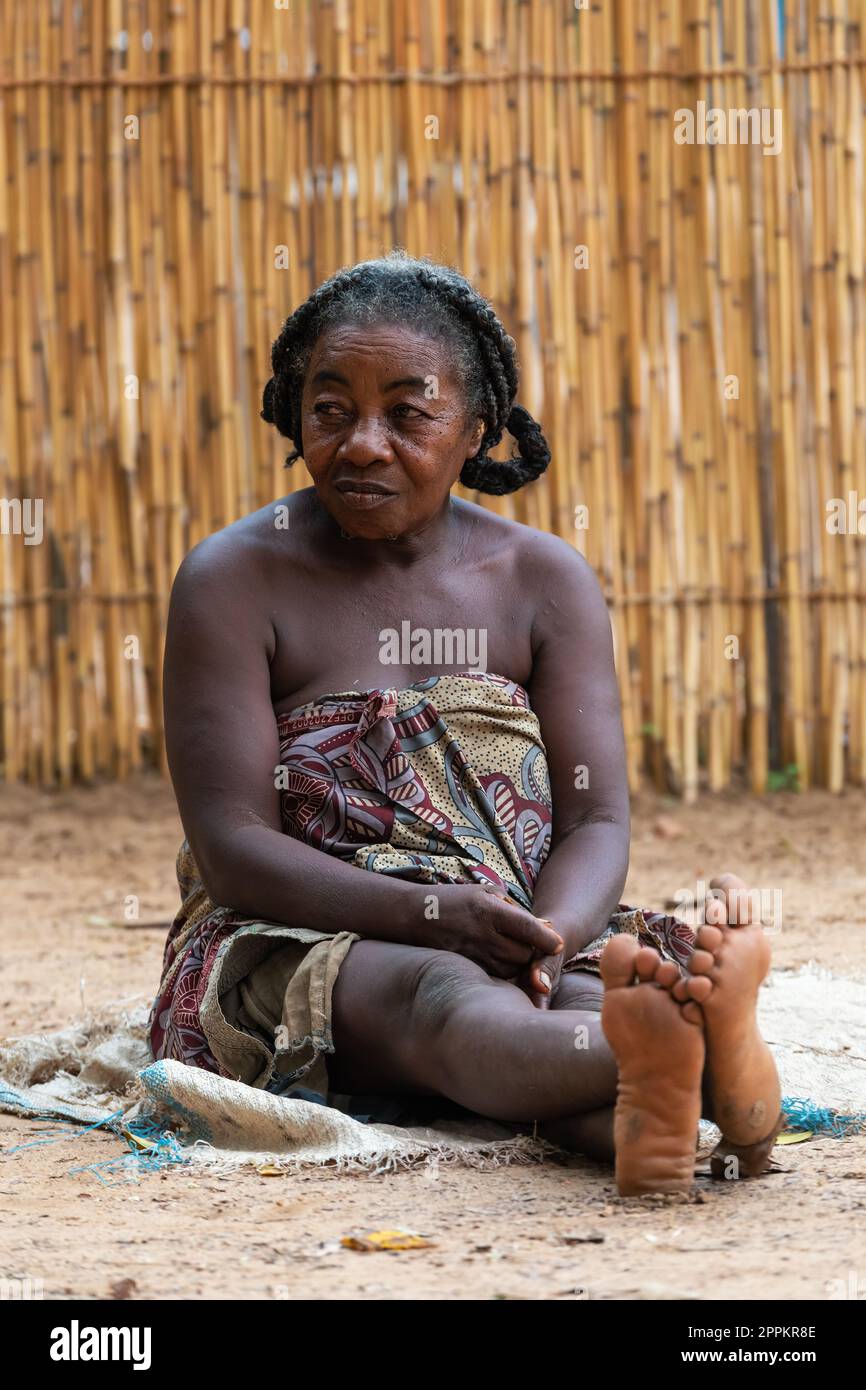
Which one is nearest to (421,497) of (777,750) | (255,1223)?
(255,1223)

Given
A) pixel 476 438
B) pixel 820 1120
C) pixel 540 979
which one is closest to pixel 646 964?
pixel 540 979

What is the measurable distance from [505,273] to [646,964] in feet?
13.6

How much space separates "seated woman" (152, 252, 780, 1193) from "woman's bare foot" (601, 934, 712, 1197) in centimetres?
29

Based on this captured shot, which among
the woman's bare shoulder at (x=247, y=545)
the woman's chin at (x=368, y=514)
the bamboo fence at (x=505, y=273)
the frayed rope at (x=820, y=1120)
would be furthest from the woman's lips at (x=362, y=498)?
the bamboo fence at (x=505, y=273)

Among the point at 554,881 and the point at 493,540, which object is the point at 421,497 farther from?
the point at 554,881

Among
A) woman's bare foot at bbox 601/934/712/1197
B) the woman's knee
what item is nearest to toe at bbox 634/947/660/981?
woman's bare foot at bbox 601/934/712/1197

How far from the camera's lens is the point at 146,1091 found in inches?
109

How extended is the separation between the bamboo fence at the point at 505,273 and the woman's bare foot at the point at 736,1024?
374cm

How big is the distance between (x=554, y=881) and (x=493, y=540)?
67cm

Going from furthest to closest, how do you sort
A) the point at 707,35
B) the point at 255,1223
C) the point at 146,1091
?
1. the point at 707,35
2. the point at 146,1091
3. the point at 255,1223

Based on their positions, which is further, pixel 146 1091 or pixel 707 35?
pixel 707 35

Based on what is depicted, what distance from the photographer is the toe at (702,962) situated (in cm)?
214

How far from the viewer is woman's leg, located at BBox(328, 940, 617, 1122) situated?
2.33 metres
